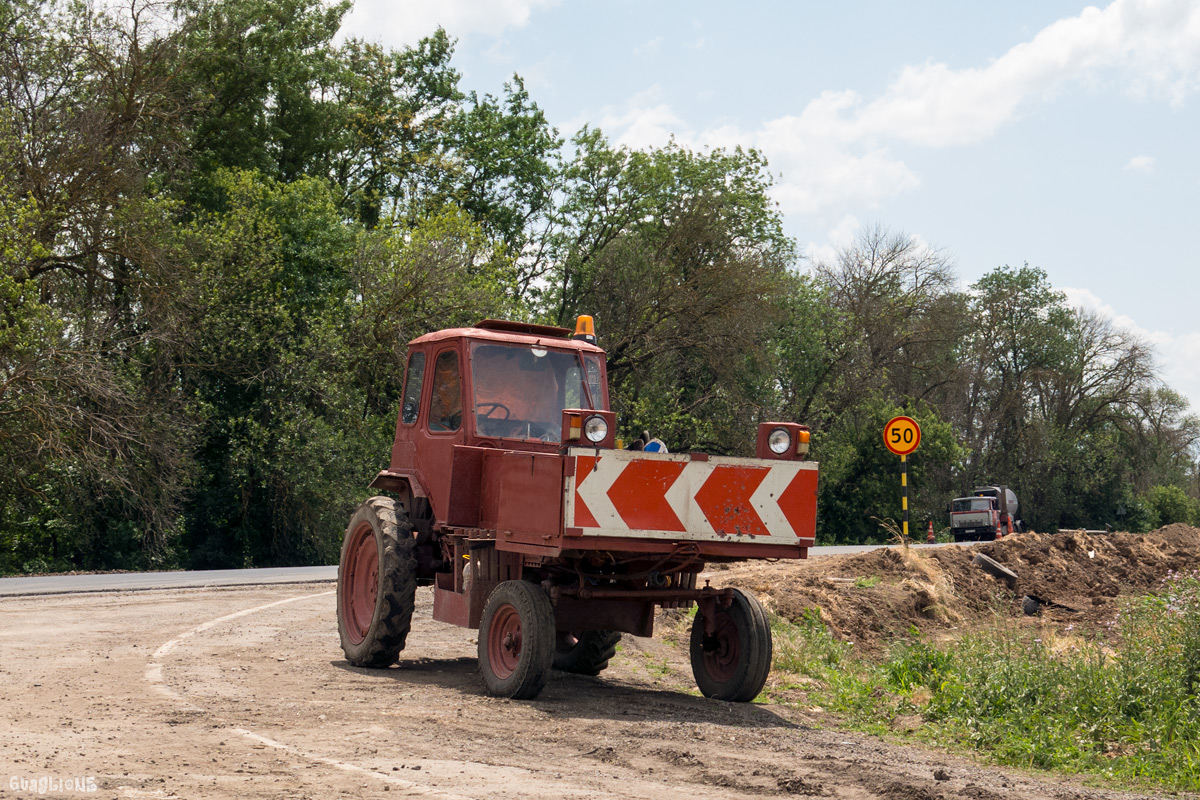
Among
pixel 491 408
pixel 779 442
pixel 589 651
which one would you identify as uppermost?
pixel 491 408

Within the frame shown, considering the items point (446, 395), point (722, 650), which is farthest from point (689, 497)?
point (446, 395)

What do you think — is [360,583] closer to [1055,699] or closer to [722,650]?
[722,650]

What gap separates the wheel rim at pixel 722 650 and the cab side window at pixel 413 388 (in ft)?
11.2

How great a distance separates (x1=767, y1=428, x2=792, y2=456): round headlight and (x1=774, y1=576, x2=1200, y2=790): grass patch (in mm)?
2266

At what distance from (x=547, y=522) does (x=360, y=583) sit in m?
3.49

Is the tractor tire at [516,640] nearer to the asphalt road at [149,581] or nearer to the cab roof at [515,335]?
the cab roof at [515,335]

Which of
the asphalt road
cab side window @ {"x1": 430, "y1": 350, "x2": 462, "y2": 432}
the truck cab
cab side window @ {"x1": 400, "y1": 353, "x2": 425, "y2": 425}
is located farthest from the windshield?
the truck cab

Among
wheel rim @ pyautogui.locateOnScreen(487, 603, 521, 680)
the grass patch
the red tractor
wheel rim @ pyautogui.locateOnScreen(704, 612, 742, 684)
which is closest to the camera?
the grass patch

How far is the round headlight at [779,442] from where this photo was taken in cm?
966

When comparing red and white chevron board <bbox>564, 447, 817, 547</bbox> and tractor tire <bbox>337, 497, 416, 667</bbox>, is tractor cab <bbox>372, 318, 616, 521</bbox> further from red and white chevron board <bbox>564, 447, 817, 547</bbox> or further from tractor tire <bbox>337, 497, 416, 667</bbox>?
red and white chevron board <bbox>564, 447, 817, 547</bbox>

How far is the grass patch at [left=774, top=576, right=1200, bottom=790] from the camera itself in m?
8.52

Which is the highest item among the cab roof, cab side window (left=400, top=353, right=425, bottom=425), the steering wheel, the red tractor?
the cab roof

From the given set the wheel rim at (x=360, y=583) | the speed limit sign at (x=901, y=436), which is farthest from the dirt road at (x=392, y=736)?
the speed limit sign at (x=901, y=436)

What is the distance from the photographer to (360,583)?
1180 centimetres
